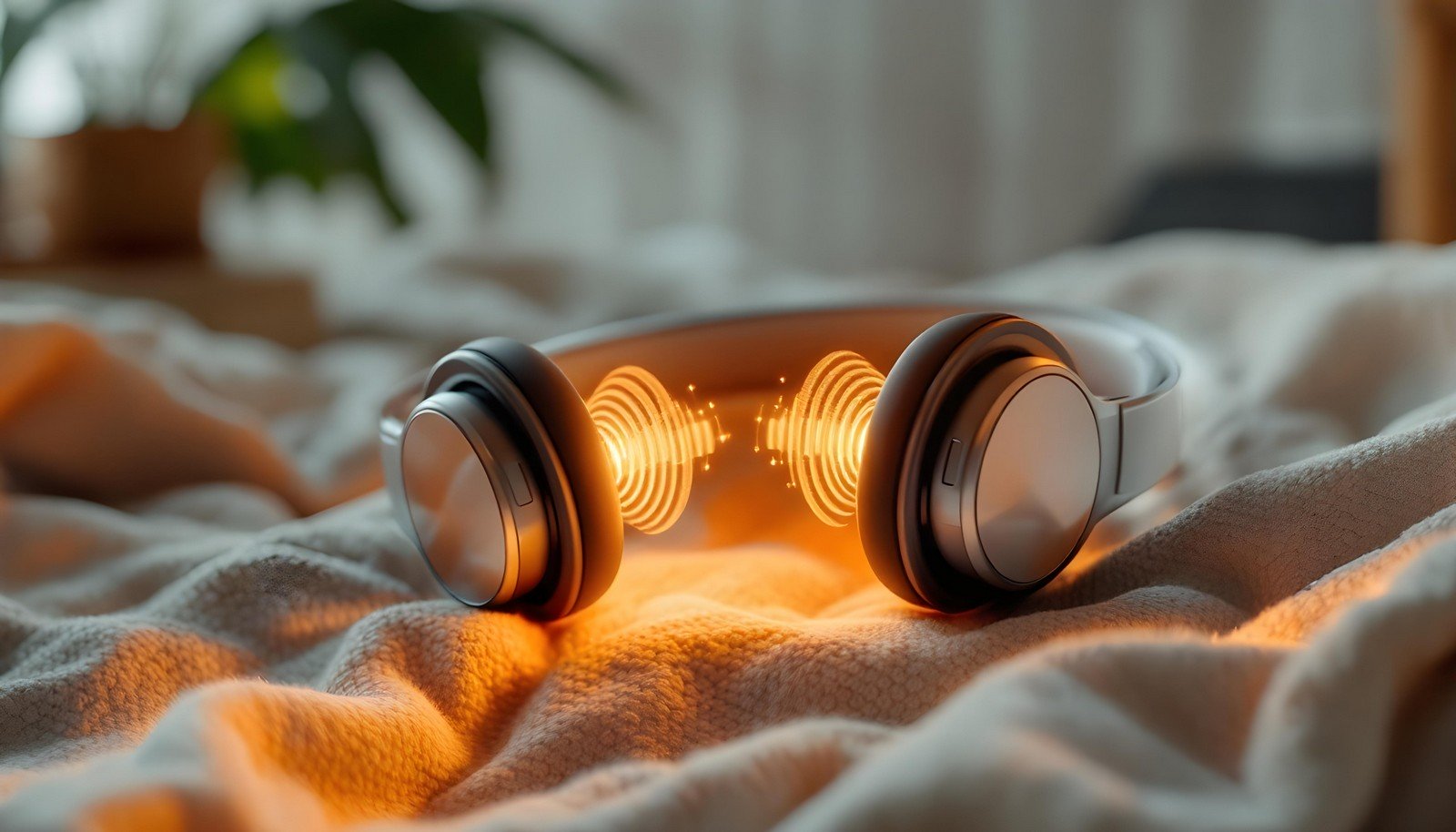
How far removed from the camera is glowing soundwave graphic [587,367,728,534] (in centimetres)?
49

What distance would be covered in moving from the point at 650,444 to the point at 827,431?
7cm

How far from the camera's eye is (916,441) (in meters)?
0.39

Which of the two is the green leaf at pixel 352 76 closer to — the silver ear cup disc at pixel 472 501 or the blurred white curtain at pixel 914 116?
the blurred white curtain at pixel 914 116

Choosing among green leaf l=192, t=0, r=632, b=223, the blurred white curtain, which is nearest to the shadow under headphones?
green leaf l=192, t=0, r=632, b=223

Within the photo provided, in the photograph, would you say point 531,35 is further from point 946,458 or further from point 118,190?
point 946,458

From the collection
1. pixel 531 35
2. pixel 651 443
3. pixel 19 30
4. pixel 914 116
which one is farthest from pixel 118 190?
pixel 914 116

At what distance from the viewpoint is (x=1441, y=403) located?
1.71ft

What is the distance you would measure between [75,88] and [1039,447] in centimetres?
174

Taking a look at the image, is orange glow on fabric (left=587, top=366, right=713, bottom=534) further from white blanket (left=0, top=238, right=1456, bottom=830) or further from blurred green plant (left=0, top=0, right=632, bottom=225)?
blurred green plant (left=0, top=0, right=632, bottom=225)

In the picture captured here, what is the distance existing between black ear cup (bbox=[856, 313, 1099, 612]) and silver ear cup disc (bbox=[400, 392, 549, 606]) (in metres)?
0.11

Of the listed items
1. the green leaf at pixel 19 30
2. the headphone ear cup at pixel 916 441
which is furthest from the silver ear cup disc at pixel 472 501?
the green leaf at pixel 19 30

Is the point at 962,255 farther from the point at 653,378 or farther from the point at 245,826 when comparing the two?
the point at 245,826

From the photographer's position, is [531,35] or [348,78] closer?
[348,78]

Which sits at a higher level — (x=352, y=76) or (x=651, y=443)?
(x=352, y=76)
